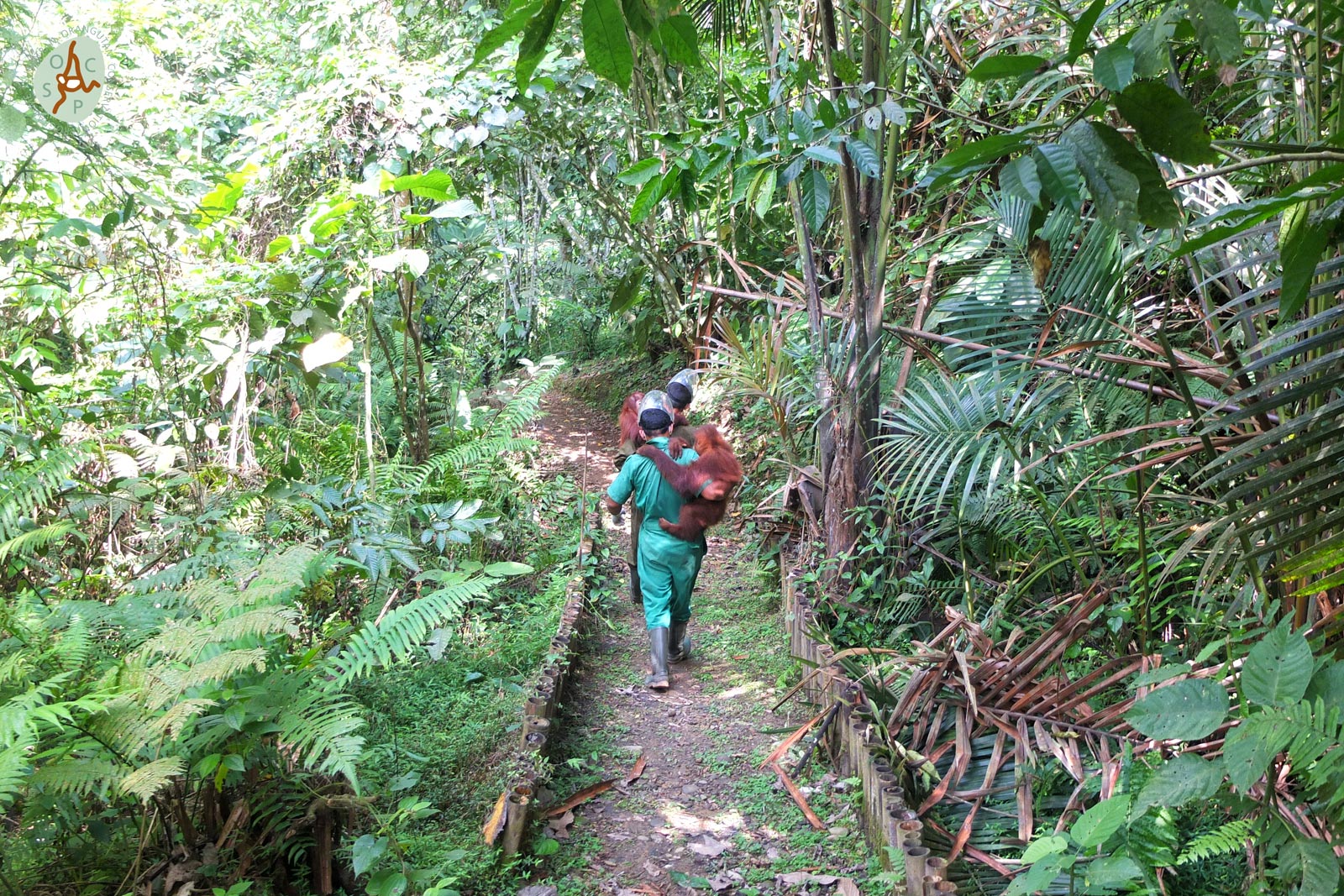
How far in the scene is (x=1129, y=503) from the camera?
409 cm

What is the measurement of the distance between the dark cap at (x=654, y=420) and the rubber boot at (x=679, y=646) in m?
1.09

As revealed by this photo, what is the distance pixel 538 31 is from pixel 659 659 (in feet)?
11.7

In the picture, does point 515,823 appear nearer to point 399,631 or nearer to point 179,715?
point 399,631

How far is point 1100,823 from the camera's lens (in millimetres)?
2273

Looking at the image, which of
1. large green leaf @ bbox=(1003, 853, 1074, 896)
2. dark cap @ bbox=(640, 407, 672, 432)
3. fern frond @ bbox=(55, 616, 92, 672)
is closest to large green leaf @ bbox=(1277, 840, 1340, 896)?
large green leaf @ bbox=(1003, 853, 1074, 896)

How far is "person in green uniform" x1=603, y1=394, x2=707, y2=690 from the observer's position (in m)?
4.77

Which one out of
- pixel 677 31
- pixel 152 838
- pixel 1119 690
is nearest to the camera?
pixel 677 31

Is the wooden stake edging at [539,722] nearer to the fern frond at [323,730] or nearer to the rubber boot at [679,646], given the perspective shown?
the rubber boot at [679,646]

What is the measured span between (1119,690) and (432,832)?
96.7 inches

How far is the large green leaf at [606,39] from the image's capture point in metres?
1.74

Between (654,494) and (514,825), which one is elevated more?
(654,494)

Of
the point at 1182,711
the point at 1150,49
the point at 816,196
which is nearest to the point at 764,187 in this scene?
the point at 816,196

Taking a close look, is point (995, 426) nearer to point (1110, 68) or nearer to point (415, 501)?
point (1110, 68)

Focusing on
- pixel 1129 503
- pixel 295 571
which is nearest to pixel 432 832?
pixel 295 571
